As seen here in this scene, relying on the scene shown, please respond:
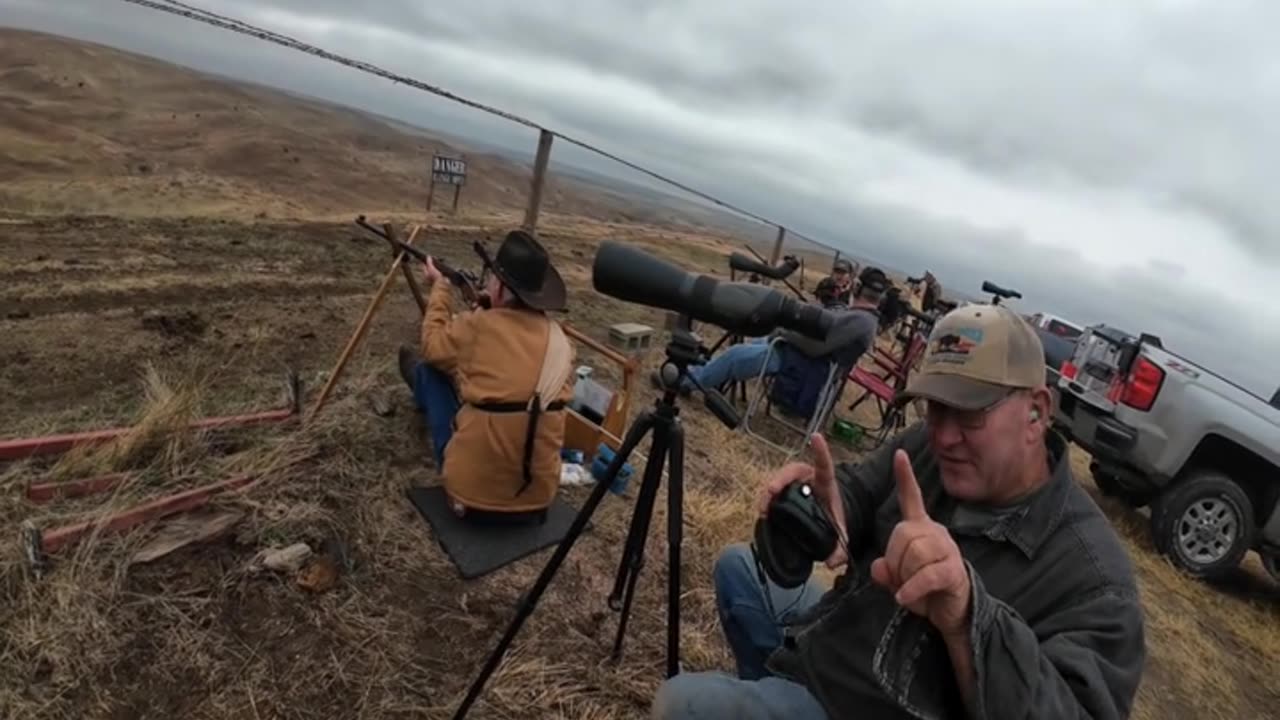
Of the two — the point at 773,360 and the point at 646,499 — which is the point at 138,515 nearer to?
the point at 646,499

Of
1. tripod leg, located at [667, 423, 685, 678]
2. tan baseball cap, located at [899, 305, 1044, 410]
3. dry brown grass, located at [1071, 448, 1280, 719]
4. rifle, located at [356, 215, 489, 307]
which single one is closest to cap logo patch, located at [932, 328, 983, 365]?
tan baseball cap, located at [899, 305, 1044, 410]

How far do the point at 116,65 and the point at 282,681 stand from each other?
2245 inches

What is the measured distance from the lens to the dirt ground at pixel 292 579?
2.16m

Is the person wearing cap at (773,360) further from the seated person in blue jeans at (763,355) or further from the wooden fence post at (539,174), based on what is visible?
the wooden fence post at (539,174)

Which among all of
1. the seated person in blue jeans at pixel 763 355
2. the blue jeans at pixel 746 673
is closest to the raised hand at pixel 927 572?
the blue jeans at pixel 746 673

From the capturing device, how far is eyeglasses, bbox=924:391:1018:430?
1.47 metres

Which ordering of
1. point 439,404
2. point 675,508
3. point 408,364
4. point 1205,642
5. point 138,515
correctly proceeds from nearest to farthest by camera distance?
1. point 675,508
2. point 138,515
3. point 439,404
4. point 408,364
5. point 1205,642

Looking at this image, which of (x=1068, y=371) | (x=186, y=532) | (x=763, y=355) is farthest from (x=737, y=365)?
(x=186, y=532)

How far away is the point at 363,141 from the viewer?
43.2m

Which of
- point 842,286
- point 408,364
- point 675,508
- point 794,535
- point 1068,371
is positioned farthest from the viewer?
point 842,286

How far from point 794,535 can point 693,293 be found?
672 millimetres

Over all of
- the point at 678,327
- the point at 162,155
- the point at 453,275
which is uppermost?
the point at 678,327

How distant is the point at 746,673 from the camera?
7.20 ft

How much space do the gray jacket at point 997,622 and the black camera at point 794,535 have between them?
0.13 metres
